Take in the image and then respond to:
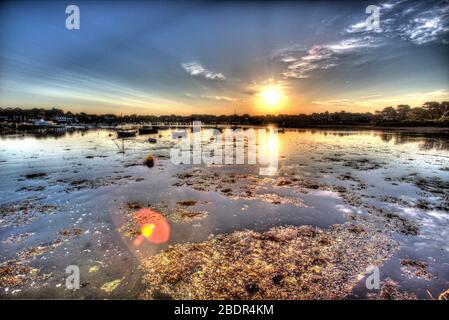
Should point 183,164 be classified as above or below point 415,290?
above

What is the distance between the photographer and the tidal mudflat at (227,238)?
709cm

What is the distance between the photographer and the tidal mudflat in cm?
709

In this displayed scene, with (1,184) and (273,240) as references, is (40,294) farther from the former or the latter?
(1,184)

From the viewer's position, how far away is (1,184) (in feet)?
59.7

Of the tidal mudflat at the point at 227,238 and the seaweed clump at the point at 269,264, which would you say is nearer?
the seaweed clump at the point at 269,264

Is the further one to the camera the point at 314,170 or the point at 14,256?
the point at 314,170

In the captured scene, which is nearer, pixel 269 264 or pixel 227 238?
pixel 269 264

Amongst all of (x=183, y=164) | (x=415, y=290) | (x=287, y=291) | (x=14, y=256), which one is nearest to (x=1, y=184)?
(x=14, y=256)

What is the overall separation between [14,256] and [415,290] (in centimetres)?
1475

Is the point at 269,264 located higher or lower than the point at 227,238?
lower

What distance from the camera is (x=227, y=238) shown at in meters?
10.1

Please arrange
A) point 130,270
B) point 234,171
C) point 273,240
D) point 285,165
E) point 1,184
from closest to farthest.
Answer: point 130,270 < point 273,240 < point 1,184 < point 234,171 < point 285,165

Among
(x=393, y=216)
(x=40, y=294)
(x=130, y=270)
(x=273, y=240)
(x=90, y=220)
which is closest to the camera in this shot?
(x=40, y=294)

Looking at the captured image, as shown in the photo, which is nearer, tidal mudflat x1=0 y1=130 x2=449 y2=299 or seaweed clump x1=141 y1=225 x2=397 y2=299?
seaweed clump x1=141 y1=225 x2=397 y2=299
